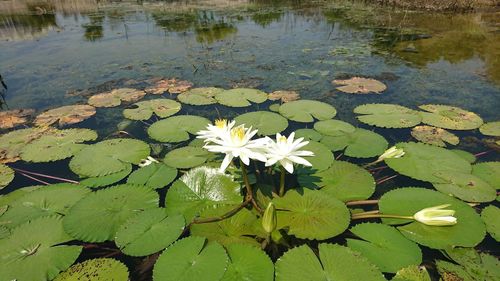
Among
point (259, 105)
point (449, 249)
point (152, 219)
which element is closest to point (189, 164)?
point (152, 219)

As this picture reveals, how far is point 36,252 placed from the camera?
1.96m

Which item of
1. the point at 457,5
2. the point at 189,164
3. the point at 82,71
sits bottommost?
the point at 189,164

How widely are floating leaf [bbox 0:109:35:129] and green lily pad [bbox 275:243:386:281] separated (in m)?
3.72

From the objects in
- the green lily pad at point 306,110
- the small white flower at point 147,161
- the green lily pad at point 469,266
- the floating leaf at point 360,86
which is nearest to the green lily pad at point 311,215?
the green lily pad at point 469,266

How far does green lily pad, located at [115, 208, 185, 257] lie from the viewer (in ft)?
6.39

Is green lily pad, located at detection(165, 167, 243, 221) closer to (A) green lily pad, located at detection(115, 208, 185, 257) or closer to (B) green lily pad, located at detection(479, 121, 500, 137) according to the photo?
(A) green lily pad, located at detection(115, 208, 185, 257)

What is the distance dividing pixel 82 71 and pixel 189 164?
13.1ft

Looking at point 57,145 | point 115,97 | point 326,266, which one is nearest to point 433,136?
point 326,266

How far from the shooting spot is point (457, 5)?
9930 millimetres

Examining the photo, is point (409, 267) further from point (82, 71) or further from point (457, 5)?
point (457, 5)

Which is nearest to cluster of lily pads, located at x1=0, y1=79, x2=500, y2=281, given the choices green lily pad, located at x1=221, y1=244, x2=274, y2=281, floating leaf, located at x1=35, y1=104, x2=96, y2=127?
green lily pad, located at x1=221, y1=244, x2=274, y2=281

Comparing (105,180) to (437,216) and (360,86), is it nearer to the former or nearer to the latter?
(437,216)

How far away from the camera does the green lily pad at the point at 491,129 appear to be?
10.5ft

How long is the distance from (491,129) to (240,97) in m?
2.88
